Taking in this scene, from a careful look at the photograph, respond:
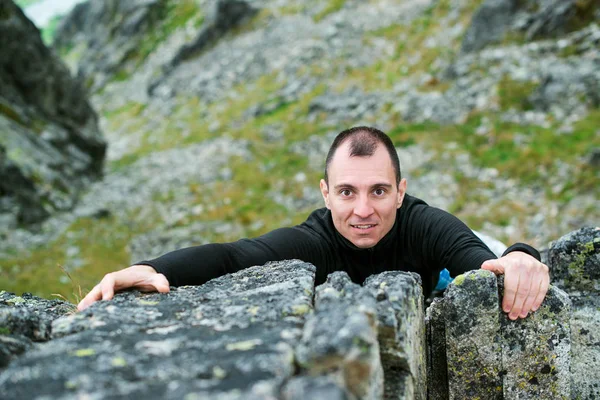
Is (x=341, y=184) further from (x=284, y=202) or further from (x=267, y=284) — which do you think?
(x=284, y=202)

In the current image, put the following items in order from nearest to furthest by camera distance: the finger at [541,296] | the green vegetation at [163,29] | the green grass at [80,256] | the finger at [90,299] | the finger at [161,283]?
the finger at [541,296] → the finger at [90,299] → the finger at [161,283] → the green grass at [80,256] → the green vegetation at [163,29]

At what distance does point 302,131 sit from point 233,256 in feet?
68.0

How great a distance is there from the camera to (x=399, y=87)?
2559 cm

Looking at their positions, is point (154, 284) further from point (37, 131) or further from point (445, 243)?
point (37, 131)

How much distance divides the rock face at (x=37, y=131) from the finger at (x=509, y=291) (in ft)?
65.8

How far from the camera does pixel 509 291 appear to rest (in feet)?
11.7

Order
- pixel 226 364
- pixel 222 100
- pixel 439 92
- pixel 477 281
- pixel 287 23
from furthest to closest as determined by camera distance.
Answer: pixel 287 23 → pixel 222 100 → pixel 439 92 → pixel 477 281 → pixel 226 364

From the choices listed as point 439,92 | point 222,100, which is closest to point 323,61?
point 222,100

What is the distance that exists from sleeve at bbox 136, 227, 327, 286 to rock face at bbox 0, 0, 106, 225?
1771cm

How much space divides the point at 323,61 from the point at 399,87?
8.27 meters

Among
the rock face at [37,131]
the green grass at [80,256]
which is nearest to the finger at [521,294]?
the green grass at [80,256]

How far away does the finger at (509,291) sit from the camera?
140 inches

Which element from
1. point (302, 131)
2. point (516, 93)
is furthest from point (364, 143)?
point (302, 131)

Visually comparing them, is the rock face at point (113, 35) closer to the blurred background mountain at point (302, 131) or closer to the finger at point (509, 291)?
the blurred background mountain at point (302, 131)
